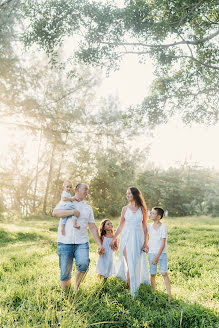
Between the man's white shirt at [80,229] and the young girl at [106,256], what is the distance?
3.73ft

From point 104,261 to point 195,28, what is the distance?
8822 mm

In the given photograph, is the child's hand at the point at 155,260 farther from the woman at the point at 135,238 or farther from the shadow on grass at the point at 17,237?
the shadow on grass at the point at 17,237

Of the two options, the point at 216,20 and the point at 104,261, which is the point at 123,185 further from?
the point at 104,261

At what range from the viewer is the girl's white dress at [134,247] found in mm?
5191

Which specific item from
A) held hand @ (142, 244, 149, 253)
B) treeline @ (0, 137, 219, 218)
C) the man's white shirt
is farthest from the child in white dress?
treeline @ (0, 137, 219, 218)

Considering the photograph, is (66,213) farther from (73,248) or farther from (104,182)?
(104,182)

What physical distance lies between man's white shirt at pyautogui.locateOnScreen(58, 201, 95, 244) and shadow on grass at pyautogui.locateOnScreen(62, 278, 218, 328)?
33.0 inches

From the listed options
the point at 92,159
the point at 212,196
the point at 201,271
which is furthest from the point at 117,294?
the point at 212,196

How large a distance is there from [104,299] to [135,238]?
1.18 meters

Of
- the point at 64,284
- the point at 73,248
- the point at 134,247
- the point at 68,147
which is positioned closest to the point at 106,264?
the point at 134,247

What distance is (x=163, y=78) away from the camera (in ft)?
40.3

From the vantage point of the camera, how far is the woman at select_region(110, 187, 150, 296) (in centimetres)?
529

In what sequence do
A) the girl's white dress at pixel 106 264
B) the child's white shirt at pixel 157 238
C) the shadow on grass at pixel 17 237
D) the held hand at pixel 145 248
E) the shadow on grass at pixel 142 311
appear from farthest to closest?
the shadow on grass at pixel 17 237 < the girl's white dress at pixel 106 264 < the held hand at pixel 145 248 < the child's white shirt at pixel 157 238 < the shadow on grass at pixel 142 311

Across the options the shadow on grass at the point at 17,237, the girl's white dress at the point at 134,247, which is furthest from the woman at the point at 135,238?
the shadow on grass at the point at 17,237
